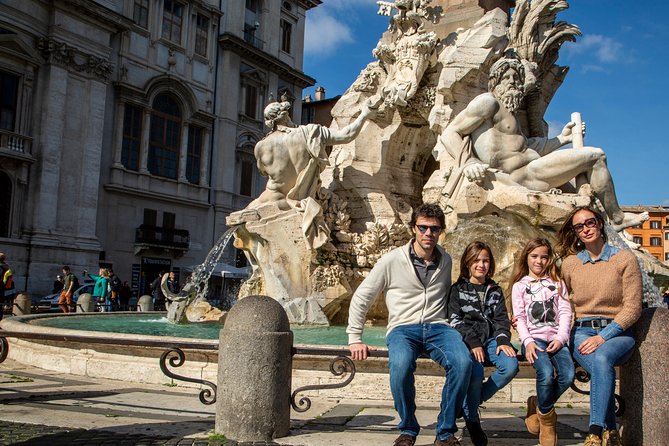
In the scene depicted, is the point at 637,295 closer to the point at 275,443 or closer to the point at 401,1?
the point at 275,443

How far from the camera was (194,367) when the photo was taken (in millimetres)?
5699

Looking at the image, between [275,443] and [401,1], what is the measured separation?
8.07 meters

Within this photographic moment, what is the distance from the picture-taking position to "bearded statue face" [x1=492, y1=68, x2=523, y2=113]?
827cm

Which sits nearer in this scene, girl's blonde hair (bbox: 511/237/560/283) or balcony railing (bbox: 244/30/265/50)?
girl's blonde hair (bbox: 511/237/560/283)

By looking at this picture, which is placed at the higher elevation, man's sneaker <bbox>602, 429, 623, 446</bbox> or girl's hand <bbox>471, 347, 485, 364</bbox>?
girl's hand <bbox>471, 347, 485, 364</bbox>

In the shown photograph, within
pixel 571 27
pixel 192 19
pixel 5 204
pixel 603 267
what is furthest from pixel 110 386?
pixel 192 19

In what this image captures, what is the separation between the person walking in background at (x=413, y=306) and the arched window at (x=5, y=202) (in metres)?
24.0

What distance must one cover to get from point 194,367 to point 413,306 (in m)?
2.70

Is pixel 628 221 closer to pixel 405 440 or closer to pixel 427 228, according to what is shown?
pixel 427 228

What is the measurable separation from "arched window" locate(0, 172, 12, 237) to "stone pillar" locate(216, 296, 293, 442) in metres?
23.3

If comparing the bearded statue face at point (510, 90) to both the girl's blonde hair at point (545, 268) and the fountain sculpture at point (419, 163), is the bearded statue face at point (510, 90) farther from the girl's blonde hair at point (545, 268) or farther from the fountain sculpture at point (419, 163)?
the girl's blonde hair at point (545, 268)

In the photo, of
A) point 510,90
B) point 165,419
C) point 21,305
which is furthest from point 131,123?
point 165,419

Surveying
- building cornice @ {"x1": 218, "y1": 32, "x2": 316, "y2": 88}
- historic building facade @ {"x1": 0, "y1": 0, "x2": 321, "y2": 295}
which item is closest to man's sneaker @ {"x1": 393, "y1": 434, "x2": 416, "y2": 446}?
historic building facade @ {"x1": 0, "y1": 0, "x2": 321, "y2": 295}

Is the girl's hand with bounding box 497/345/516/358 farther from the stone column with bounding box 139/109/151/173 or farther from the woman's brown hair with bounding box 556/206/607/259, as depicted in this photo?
the stone column with bounding box 139/109/151/173
